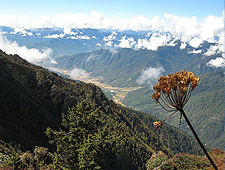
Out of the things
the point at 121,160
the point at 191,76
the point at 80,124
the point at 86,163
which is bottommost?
the point at 121,160

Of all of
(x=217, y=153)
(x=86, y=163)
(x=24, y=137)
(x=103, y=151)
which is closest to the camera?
(x=86, y=163)

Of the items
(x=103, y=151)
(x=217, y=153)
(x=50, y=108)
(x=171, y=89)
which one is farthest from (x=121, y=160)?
(x=171, y=89)

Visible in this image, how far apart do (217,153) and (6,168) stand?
→ 36.3 metres

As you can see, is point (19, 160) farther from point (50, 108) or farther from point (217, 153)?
point (50, 108)

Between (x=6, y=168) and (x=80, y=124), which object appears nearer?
(x=6, y=168)

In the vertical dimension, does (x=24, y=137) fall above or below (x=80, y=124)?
below

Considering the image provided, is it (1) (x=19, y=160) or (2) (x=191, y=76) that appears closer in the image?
(2) (x=191, y=76)

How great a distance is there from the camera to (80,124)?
89.4 feet

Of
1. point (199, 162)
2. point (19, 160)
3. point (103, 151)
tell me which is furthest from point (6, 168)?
point (199, 162)

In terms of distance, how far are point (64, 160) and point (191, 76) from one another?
71.6ft

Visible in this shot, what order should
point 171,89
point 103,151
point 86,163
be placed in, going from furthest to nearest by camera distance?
point 103,151, point 86,163, point 171,89

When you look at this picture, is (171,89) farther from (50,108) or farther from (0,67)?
(0,67)

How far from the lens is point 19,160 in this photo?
28.4 m

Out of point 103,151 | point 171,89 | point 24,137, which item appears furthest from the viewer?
point 24,137
